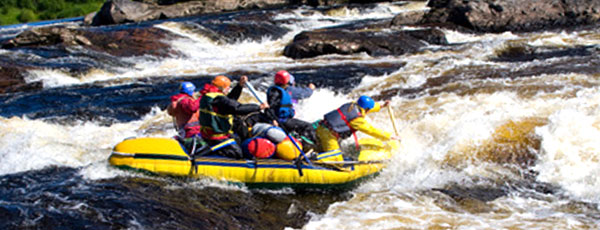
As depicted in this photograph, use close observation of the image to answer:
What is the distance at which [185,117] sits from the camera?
767 cm

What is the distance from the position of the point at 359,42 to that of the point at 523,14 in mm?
7817

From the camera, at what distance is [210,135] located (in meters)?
6.84

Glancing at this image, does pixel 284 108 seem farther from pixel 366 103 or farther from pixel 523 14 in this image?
pixel 523 14

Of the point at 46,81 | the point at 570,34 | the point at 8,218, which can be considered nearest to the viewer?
the point at 8,218

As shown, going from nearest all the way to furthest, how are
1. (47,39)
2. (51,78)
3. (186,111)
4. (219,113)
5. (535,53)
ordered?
(219,113)
(186,111)
(51,78)
(535,53)
(47,39)

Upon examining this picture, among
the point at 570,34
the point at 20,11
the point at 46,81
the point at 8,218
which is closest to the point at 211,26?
the point at 46,81

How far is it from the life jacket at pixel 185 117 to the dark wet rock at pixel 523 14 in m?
16.2

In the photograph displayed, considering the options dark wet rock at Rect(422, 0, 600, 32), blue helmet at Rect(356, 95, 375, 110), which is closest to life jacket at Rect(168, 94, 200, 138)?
blue helmet at Rect(356, 95, 375, 110)

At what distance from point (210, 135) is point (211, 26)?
757 inches

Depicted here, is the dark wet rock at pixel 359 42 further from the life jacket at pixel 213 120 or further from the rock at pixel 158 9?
the rock at pixel 158 9

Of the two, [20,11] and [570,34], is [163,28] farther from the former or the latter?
[20,11]

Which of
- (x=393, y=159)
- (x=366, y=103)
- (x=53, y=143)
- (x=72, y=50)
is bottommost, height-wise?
(x=72, y=50)

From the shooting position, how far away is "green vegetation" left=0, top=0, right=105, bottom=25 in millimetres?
50575

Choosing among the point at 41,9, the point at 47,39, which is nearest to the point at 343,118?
the point at 47,39
